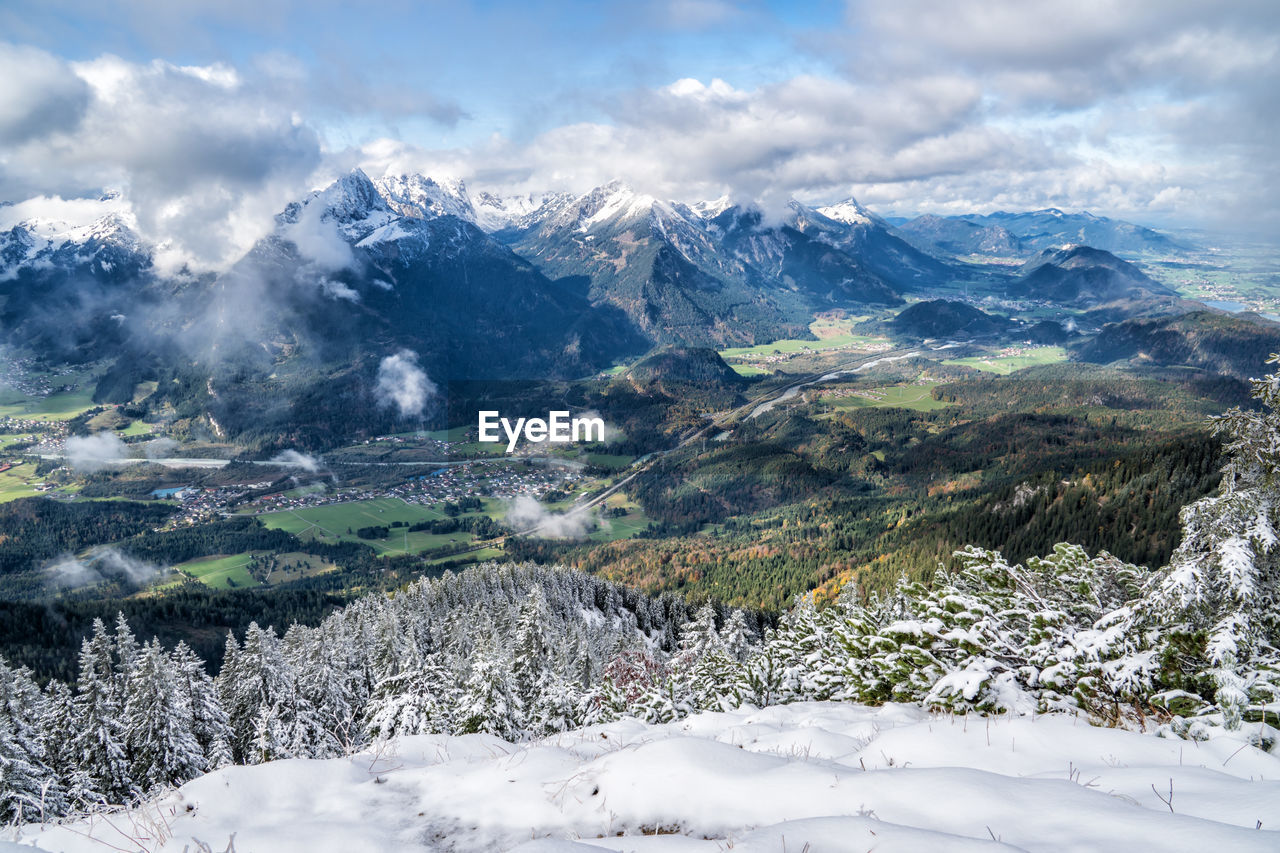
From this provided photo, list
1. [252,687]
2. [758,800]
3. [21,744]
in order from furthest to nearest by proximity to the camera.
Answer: [252,687] < [21,744] < [758,800]

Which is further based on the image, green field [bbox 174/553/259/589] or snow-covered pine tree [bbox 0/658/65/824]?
green field [bbox 174/553/259/589]

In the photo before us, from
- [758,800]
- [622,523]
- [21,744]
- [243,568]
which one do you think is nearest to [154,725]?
[21,744]

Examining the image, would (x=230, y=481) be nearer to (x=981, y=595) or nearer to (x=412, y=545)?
(x=412, y=545)

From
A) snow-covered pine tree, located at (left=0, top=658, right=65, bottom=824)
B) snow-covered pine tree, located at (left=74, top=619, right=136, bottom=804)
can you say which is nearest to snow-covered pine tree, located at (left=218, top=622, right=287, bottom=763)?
snow-covered pine tree, located at (left=74, top=619, right=136, bottom=804)

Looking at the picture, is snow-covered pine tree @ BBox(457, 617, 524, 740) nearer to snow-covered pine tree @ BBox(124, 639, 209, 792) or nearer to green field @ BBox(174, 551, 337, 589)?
snow-covered pine tree @ BBox(124, 639, 209, 792)

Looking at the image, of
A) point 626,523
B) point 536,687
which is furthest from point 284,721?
point 626,523

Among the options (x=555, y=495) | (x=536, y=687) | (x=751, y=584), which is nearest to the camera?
(x=536, y=687)

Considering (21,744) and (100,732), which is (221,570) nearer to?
(100,732)
